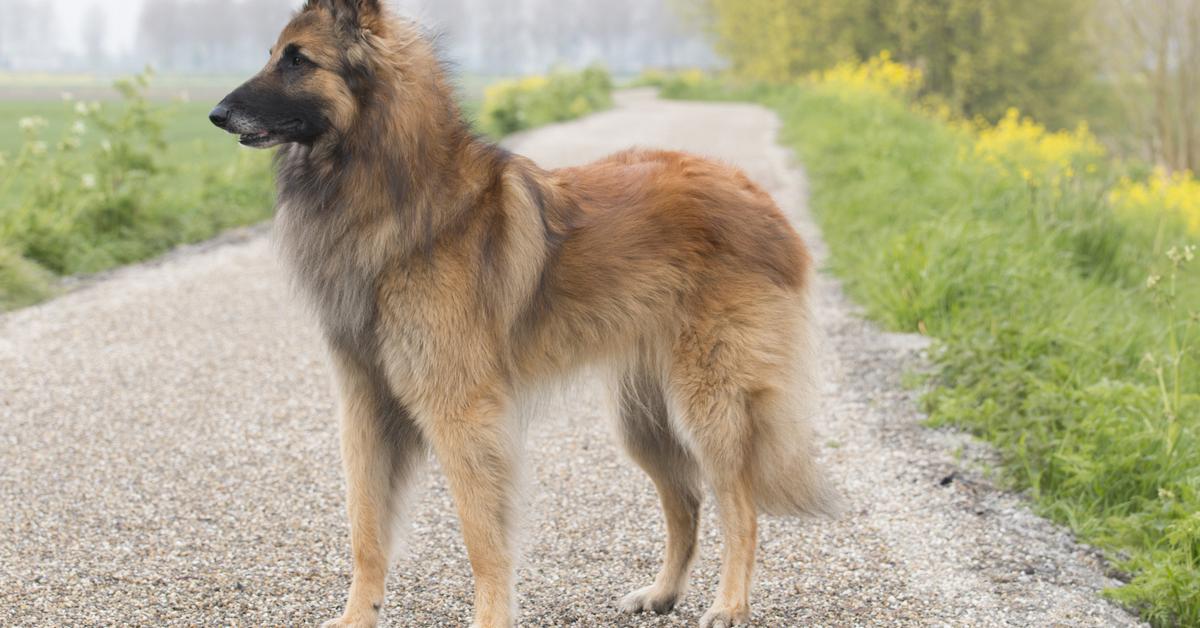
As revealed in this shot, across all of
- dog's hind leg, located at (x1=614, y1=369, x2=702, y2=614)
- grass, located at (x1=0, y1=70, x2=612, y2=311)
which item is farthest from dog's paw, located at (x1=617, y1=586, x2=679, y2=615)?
grass, located at (x1=0, y1=70, x2=612, y2=311)

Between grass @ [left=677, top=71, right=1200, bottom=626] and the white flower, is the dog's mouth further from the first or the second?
the white flower

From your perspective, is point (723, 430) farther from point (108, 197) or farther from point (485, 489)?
point (108, 197)

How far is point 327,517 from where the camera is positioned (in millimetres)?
4566

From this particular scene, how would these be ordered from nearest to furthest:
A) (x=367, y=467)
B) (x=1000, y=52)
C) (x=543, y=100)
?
(x=367, y=467), (x=543, y=100), (x=1000, y=52)

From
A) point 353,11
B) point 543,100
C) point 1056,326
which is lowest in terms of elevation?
point 543,100

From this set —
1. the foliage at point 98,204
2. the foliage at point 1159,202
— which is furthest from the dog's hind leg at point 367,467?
the foliage at point 1159,202

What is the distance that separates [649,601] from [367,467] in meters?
1.11

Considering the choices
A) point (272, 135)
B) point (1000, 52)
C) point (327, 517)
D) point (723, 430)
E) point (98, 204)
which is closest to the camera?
point (272, 135)

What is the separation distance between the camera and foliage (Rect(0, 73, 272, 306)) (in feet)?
29.0

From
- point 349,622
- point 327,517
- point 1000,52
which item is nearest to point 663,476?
point 349,622

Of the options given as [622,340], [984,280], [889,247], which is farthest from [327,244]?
[889,247]

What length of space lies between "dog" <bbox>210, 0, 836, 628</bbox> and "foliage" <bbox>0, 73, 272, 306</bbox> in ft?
19.4

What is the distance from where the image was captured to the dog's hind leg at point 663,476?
12.5 feet

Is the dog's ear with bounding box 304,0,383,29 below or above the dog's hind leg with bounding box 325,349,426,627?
above
